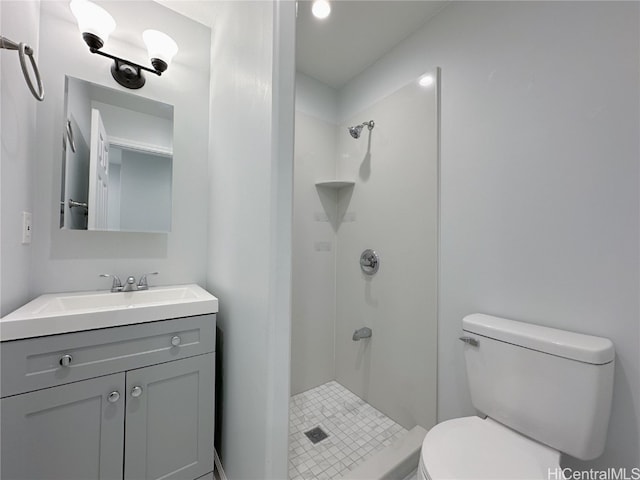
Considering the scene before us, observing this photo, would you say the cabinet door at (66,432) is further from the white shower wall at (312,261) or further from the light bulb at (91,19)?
the light bulb at (91,19)

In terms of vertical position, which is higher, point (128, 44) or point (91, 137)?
point (128, 44)

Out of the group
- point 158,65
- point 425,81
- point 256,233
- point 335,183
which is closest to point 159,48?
point 158,65

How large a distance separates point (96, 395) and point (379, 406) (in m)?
1.62

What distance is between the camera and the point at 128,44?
1409 mm

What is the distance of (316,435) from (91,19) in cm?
243

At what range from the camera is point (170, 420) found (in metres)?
1.08

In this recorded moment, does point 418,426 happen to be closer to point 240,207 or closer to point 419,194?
point 419,194

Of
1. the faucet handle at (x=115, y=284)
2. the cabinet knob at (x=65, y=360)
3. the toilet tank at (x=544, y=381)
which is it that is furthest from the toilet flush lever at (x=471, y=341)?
the faucet handle at (x=115, y=284)

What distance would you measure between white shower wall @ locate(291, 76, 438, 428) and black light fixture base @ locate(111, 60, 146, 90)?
3.21 ft

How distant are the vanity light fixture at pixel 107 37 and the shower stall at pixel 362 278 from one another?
883mm

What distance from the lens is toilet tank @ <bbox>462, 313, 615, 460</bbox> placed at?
0.87 meters

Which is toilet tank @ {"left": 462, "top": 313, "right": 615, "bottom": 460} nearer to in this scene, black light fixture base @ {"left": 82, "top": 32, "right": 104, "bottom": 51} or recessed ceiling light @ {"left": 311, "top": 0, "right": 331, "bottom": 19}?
recessed ceiling light @ {"left": 311, "top": 0, "right": 331, "bottom": 19}

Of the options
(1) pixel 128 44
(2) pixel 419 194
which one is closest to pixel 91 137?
(1) pixel 128 44

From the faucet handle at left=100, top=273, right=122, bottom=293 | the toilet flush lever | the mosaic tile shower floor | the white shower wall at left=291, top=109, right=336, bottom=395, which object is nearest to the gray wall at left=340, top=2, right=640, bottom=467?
the toilet flush lever
